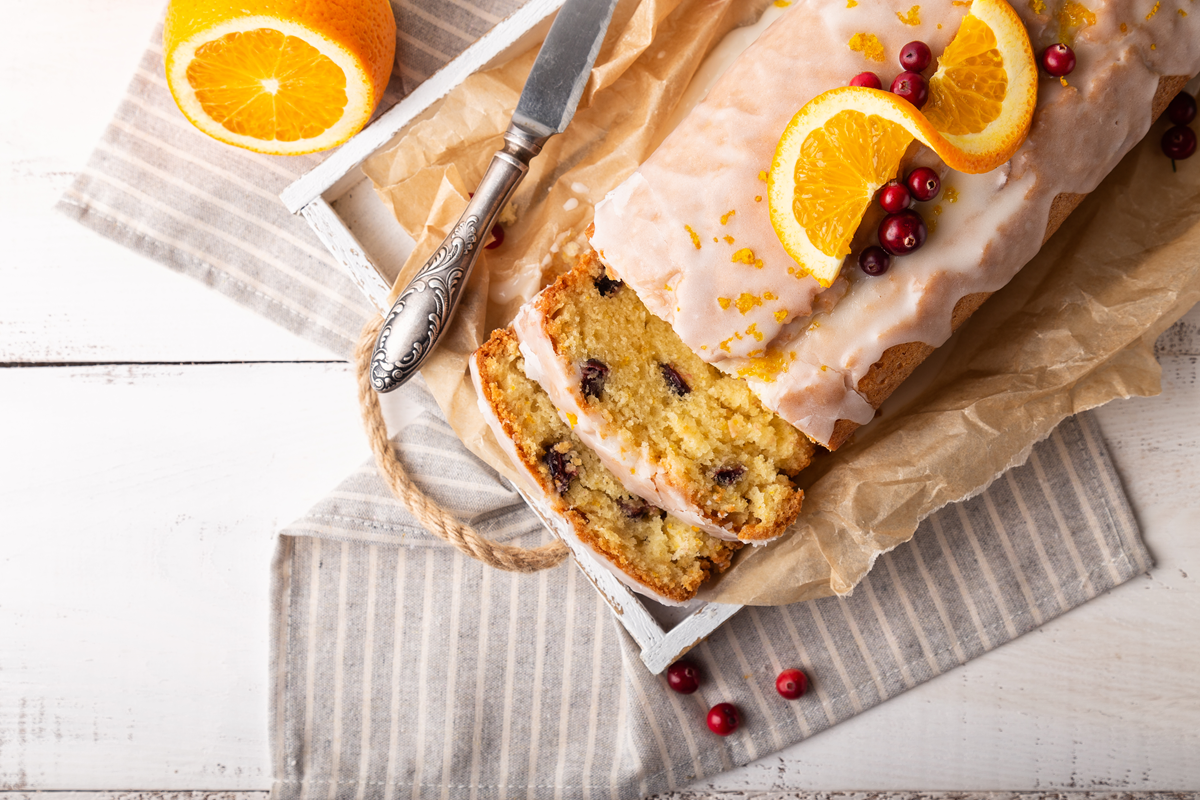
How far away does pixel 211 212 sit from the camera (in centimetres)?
286

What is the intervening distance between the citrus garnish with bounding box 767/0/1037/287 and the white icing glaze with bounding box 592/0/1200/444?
10 cm

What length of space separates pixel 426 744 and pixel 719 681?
111cm

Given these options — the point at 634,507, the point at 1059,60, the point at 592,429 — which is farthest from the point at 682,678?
the point at 1059,60

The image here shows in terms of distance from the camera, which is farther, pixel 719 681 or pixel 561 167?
pixel 719 681

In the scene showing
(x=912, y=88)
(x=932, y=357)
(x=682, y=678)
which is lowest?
(x=682, y=678)

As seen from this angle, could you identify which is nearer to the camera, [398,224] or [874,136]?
[874,136]

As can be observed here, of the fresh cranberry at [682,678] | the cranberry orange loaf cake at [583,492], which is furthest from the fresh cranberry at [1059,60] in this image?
the fresh cranberry at [682,678]

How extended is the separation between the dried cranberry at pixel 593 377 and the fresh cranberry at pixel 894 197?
904mm

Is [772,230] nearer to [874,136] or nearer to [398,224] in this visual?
[874,136]

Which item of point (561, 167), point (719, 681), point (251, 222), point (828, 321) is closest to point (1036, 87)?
point (828, 321)

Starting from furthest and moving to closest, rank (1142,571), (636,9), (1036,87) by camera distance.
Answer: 1. (1142,571)
2. (636,9)
3. (1036,87)

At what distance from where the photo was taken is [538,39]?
2.59 m

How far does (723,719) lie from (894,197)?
1.87 meters

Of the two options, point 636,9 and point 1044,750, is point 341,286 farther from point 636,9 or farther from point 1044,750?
point 1044,750
